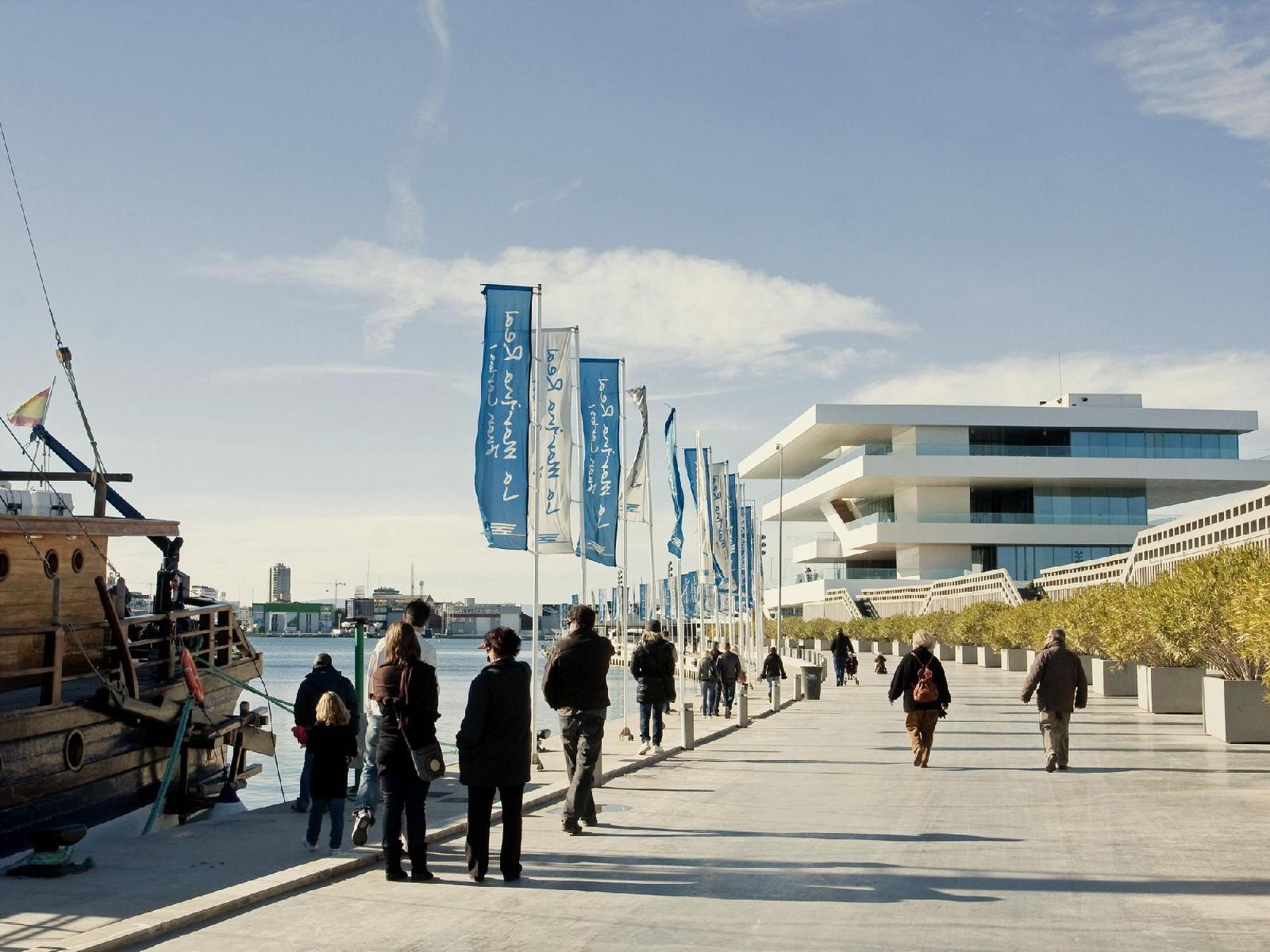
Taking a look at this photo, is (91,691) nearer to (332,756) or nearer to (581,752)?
(332,756)

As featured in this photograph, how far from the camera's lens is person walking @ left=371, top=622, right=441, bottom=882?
9.32 m

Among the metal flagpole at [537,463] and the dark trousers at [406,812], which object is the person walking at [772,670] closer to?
the metal flagpole at [537,463]

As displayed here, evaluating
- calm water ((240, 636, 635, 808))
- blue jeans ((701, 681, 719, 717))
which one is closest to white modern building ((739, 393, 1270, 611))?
calm water ((240, 636, 635, 808))

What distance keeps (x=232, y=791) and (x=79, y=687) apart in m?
5.10

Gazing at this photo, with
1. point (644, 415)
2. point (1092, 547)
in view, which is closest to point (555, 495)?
point (644, 415)

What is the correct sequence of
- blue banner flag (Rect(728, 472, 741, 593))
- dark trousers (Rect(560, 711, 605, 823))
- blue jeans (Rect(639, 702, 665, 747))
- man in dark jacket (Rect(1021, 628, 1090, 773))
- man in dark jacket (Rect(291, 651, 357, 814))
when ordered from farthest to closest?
blue banner flag (Rect(728, 472, 741, 593)) → blue jeans (Rect(639, 702, 665, 747)) → man in dark jacket (Rect(1021, 628, 1090, 773)) → man in dark jacket (Rect(291, 651, 357, 814)) → dark trousers (Rect(560, 711, 605, 823))

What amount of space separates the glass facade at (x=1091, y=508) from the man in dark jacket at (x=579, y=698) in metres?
76.2

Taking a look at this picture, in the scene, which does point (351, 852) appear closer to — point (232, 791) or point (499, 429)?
point (499, 429)

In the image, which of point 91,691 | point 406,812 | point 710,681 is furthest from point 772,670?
point 406,812

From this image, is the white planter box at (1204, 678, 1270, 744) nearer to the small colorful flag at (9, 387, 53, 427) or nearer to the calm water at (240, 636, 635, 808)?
the calm water at (240, 636, 635, 808)

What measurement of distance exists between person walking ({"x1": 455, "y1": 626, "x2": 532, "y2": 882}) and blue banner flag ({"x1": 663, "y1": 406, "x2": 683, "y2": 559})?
24365 millimetres

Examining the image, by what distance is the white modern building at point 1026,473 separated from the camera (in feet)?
273

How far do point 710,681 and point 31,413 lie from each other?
13.5 meters

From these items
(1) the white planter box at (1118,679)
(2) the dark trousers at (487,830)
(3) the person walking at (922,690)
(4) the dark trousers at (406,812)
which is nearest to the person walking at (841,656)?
(1) the white planter box at (1118,679)
